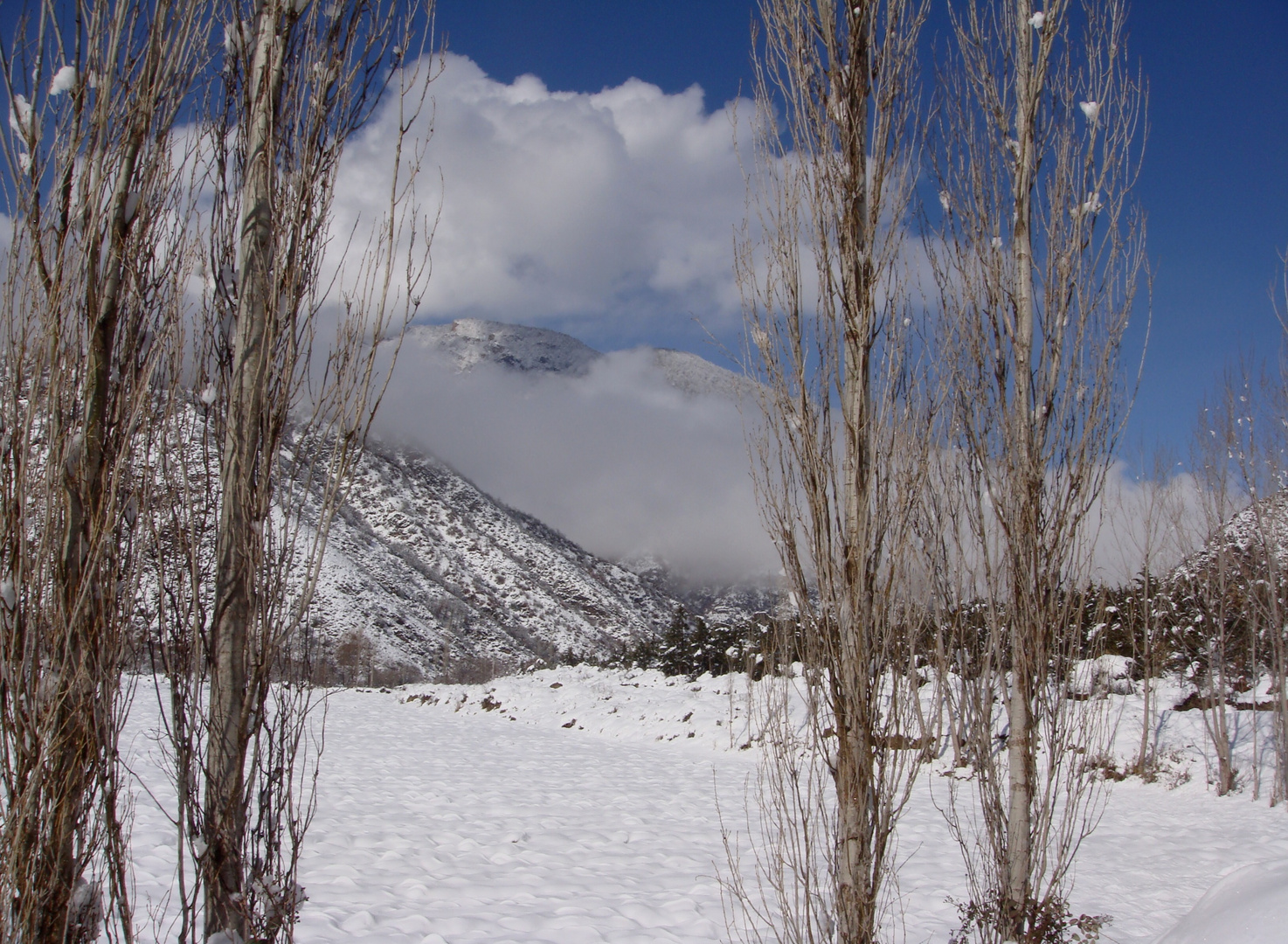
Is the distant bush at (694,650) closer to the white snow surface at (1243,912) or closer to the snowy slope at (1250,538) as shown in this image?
the snowy slope at (1250,538)

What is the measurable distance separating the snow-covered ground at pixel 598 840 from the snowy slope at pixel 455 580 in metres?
53.3

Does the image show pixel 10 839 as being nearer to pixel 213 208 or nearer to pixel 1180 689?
pixel 213 208

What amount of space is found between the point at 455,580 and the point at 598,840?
3865 inches

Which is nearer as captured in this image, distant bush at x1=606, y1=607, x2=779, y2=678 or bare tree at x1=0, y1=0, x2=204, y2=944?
bare tree at x1=0, y1=0, x2=204, y2=944

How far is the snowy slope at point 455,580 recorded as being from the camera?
227ft

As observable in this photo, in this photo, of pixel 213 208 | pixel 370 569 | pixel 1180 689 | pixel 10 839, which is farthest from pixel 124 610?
pixel 370 569

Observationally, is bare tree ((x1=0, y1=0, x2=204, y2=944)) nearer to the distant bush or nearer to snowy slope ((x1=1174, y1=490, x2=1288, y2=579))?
snowy slope ((x1=1174, y1=490, x2=1288, y2=579))

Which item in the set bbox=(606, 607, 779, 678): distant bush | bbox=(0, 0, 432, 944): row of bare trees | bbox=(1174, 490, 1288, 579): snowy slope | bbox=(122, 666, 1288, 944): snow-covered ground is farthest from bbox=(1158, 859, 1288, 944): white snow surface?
bbox=(606, 607, 779, 678): distant bush

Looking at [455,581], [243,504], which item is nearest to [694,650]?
[243,504]

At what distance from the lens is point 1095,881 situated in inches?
259

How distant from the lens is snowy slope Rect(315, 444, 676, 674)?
69125mm

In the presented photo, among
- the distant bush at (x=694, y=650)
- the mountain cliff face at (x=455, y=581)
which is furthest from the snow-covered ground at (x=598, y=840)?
the mountain cliff face at (x=455, y=581)

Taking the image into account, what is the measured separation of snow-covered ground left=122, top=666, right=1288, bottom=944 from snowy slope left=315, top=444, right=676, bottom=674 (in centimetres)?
5335

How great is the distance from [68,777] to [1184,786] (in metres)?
14.0
